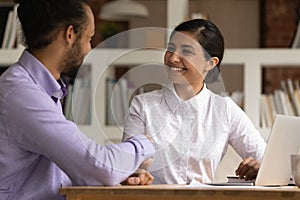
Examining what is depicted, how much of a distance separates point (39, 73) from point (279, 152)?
689 mm

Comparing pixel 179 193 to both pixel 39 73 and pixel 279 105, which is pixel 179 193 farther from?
pixel 279 105

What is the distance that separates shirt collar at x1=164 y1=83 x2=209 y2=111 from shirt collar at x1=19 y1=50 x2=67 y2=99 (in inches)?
15.4

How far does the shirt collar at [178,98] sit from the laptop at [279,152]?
0.98ft

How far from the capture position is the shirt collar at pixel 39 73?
1.94m

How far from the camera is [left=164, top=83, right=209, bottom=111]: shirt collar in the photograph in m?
2.23

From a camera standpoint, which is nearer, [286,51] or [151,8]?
[286,51]

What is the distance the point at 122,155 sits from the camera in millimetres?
1854

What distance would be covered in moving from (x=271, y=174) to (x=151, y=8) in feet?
17.7

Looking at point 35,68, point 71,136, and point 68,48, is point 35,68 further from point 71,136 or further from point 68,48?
point 71,136

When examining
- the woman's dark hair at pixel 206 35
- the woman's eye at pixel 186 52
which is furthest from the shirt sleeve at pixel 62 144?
the woman's dark hair at pixel 206 35

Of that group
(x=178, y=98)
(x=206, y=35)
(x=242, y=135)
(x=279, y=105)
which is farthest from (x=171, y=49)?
→ (x=279, y=105)

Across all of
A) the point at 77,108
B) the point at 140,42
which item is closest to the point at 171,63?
the point at 140,42

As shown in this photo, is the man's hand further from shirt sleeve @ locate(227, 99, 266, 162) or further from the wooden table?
the wooden table

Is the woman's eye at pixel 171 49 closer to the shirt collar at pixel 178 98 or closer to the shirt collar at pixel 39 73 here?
the shirt collar at pixel 178 98
